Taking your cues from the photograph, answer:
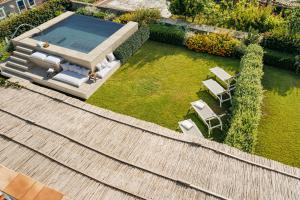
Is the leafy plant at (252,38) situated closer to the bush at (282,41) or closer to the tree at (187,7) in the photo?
the bush at (282,41)

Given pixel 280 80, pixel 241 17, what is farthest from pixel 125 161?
pixel 241 17

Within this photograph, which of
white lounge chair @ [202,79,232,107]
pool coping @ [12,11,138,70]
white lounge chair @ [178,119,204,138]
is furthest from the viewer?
pool coping @ [12,11,138,70]

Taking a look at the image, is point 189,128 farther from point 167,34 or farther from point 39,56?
point 39,56

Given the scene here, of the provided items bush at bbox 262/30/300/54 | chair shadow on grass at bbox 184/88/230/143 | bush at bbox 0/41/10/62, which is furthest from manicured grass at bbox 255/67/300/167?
bush at bbox 0/41/10/62

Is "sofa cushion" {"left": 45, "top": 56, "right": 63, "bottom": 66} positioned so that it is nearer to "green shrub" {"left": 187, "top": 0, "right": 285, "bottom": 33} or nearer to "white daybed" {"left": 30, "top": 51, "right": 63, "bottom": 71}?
"white daybed" {"left": 30, "top": 51, "right": 63, "bottom": 71}

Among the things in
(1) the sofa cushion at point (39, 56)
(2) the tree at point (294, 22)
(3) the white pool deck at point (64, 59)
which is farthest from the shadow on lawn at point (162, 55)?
(1) the sofa cushion at point (39, 56)
